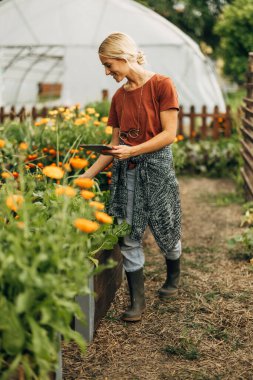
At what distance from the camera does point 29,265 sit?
1947 millimetres

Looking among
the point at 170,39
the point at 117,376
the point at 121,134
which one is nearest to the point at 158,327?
the point at 117,376

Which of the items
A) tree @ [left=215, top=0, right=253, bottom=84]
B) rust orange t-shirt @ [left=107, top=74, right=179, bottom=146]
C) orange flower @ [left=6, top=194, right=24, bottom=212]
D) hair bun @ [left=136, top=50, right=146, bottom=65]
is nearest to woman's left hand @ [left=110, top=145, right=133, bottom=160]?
rust orange t-shirt @ [left=107, top=74, right=179, bottom=146]

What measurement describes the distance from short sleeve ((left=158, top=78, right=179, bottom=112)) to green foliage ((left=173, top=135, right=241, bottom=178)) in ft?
16.6

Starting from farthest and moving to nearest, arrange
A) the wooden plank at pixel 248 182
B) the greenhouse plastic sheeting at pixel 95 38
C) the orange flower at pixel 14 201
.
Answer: the greenhouse plastic sheeting at pixel 95 38
the wooden plank at pixel 248 182
the orange flower at pixel 14 201

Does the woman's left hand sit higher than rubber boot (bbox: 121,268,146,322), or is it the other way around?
the woman's left hand

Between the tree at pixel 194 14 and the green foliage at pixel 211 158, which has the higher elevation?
the tree at pixel 194 14

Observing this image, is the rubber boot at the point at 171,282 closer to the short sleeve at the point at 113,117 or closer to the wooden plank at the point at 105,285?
the wooden plank at the point at 105,285

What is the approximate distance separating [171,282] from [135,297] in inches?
15.9

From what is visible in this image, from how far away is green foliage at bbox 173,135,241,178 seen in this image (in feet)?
27.0

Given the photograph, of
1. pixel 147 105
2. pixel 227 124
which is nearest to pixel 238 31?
pixel 227 124

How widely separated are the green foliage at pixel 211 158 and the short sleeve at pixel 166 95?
16.6 feet

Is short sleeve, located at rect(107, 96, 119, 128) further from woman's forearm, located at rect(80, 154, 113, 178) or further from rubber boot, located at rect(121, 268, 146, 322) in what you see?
rubber boot, located at rect(121, 268, 146, 322)

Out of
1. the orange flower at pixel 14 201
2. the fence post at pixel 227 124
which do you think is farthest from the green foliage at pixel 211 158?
the orange flower at pixel 14 201

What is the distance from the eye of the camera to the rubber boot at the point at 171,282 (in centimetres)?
373
